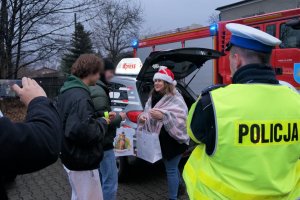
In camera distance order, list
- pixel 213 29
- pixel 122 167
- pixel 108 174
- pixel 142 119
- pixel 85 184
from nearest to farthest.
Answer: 1. pixel 85 184
2. pixel 108 174
3. pixel 142 119
4. pixel 122 167
5. pixel 213 29

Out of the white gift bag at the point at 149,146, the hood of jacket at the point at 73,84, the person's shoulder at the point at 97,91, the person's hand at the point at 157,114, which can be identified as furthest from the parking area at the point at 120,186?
the hood of jacket at the point at 73,84

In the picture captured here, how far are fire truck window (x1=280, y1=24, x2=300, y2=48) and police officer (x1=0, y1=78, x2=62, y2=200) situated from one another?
22.3ft

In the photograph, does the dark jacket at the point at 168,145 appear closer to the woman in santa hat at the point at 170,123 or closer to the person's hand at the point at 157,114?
the woman in santa hat at the point at 170,123

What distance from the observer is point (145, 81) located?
508 cm

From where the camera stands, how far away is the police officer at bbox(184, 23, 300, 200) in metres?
1.75

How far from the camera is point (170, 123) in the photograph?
3980 mm

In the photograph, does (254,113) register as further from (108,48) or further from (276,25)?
(108,48)

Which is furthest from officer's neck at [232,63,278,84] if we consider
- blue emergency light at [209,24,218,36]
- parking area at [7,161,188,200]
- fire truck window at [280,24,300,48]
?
blue emergency light at [209,24,218,36]

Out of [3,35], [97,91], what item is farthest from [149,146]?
[3,35]

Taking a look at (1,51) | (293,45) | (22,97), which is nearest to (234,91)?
(22,97)

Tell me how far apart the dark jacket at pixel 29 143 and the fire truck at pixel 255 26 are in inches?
195

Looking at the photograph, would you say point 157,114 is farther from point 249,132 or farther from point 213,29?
point 213,29

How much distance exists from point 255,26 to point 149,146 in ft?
16.7

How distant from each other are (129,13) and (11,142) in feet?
109
